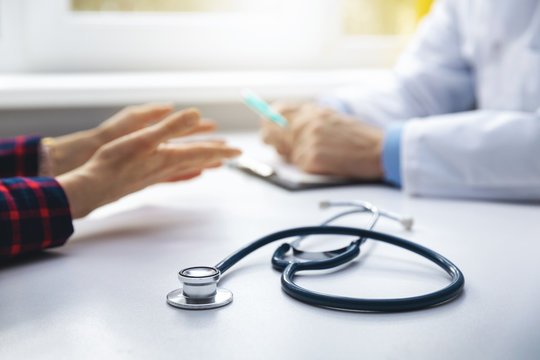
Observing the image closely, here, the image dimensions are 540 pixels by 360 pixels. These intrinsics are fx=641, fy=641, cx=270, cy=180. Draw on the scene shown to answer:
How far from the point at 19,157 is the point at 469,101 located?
0.86 m

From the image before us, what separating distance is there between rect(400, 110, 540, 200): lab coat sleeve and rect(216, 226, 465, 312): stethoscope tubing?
333 mm

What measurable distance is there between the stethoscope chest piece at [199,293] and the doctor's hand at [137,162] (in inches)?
10.0

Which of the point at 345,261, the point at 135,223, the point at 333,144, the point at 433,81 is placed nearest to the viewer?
the point at 345,261

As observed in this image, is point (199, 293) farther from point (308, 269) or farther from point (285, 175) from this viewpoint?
point (285, 175)

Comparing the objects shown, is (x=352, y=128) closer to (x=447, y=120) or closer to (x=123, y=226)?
(x=447, y=120)

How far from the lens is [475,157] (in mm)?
930

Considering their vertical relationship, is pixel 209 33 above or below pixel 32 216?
above

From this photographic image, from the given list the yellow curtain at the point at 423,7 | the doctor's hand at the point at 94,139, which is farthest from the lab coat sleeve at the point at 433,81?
the doctor's hand at the point at 94,139

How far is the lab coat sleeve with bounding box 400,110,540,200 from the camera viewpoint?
91 cm

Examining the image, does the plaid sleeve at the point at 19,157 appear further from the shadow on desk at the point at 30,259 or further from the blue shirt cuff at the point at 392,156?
the blue shirt cuff at the point at 392,156

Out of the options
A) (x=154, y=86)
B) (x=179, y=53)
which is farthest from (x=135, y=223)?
(x=179, y=53)

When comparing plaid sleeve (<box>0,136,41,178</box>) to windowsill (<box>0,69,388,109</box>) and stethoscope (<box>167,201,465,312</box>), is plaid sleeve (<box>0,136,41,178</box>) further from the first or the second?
stethoscope (<box>167,201,465,312</box>)

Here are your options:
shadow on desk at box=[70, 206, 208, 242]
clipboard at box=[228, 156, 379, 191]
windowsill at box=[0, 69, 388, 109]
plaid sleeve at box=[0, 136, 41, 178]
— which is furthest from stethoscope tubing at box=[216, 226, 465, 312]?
windowsill at box=[0, 69, 388, 109]

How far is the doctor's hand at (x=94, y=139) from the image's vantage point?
975 millimetres
